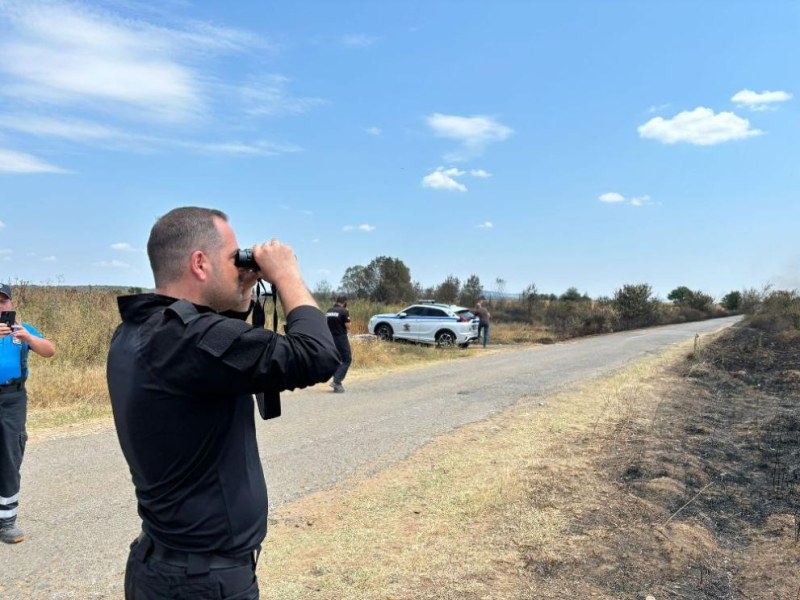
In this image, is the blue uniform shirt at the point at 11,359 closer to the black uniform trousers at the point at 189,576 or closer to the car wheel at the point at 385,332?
the black uniform trousers at the point at 189,576

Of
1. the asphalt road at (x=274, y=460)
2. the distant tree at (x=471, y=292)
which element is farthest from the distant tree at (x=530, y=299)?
the asphalt road at (x=274, y=460)

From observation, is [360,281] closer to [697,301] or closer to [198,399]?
[697,301]

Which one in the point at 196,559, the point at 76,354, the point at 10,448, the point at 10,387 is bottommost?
the point at 10,448

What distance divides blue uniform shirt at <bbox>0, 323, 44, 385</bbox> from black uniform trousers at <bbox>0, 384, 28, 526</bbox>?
2.8 inches

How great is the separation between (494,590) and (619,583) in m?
0.84

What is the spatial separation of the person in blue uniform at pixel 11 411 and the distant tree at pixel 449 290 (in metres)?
43.0

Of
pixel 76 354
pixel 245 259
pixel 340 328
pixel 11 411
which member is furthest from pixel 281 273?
pixel 76 354

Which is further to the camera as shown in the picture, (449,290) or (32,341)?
(449,290)

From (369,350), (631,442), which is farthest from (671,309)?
(631,442)

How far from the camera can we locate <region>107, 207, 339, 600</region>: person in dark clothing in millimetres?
1624

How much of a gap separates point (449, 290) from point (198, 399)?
4700cm

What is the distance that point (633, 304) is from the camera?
40219 mm

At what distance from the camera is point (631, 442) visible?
293 inches

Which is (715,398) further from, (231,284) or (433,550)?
(231,284)
